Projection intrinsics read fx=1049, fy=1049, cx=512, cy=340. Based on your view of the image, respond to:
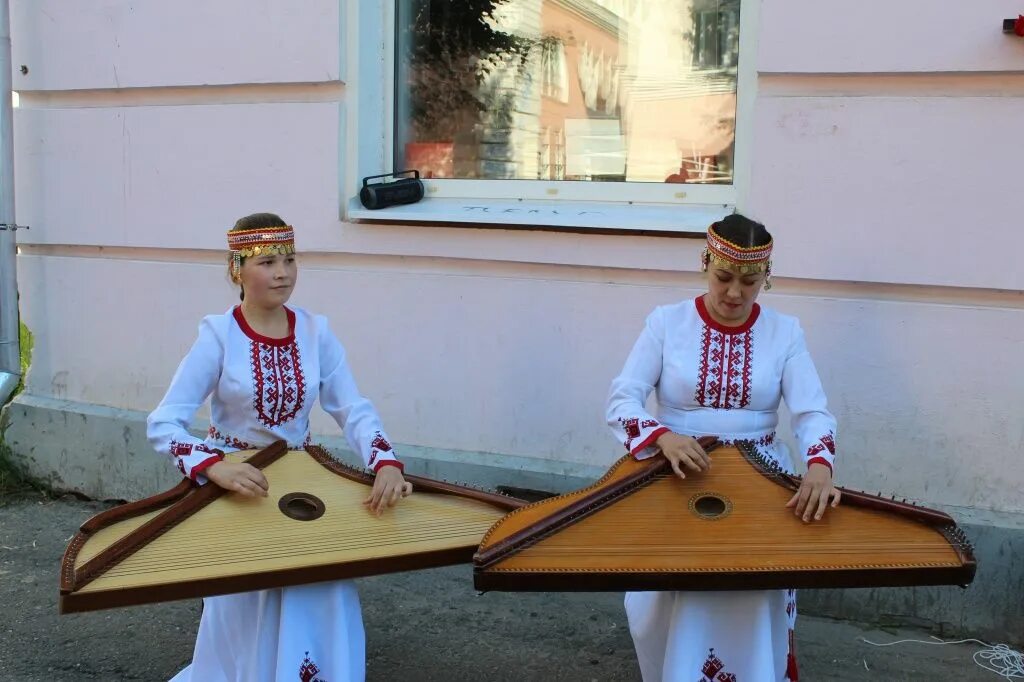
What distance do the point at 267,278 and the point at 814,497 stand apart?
1.59 metres

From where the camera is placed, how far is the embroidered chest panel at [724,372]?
2902mm

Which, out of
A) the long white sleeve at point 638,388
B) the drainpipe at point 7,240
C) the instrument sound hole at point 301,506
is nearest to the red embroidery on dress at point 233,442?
the instrument sound hole at point 301,506

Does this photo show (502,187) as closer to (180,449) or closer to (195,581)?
(180,449)

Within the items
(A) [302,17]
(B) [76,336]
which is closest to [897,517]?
(A) [302,17]

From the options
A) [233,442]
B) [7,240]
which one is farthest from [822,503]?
[7,240]

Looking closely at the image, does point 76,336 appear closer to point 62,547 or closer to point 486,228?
point 62,547

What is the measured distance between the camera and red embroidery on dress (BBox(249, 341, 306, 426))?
298 centimetres

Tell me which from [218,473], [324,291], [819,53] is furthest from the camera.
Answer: [324,291]

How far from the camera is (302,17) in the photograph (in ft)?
14.7

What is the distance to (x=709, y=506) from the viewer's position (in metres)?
2.60

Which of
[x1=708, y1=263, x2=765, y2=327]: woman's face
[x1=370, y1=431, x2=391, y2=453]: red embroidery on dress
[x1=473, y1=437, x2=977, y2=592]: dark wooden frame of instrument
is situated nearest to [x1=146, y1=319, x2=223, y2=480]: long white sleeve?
[x1=370, y1=431, x2=391, y2=453]: red embroidery on dress

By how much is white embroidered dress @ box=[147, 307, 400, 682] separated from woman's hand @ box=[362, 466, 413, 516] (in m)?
0.07

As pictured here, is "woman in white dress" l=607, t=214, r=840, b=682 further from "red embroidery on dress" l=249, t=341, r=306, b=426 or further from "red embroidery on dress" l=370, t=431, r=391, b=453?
"red embroidery on dress" l=249, t=341, r=306, b=426

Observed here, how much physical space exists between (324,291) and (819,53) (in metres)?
2.25
